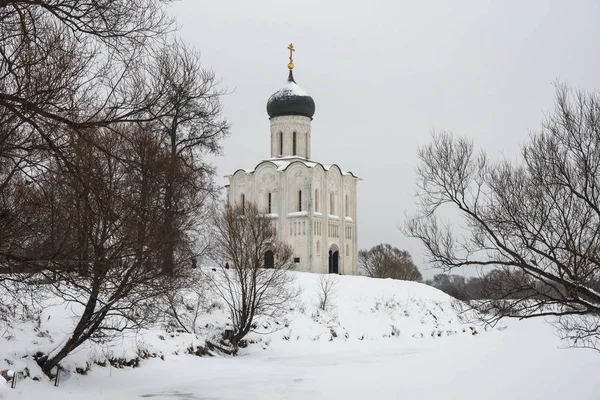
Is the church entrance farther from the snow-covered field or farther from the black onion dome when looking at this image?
the snow-covered field

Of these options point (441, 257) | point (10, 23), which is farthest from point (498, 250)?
point (10, 23)

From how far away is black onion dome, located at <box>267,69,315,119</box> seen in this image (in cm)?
4141

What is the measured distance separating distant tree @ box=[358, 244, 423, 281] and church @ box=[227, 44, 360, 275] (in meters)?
20.3

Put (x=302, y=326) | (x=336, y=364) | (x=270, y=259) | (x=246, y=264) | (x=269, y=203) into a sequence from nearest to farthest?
(x=336, y=364) < (x=246, y=264) < (x=302, y=326) < (x=270, y=259) < (x=269, y=203)

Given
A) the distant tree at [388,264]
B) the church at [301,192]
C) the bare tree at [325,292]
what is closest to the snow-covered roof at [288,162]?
the church at [301,192]

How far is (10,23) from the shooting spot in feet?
20.0

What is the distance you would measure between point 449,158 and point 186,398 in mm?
7006

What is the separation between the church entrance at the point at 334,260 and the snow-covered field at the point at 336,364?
9.77m

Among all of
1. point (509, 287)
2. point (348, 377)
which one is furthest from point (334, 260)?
point (509, 287)

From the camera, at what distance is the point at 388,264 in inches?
2480

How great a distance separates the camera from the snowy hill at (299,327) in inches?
572

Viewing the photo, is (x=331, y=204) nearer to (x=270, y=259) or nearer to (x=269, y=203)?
(x=269, y=203)

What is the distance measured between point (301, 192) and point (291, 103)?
20.0ft

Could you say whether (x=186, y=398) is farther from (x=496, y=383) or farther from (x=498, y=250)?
(x=496, y=383)
